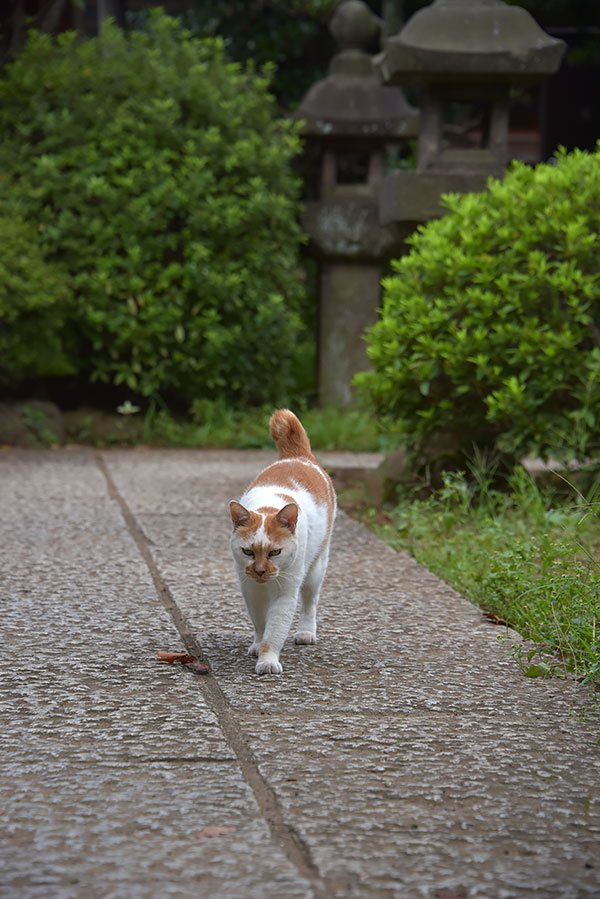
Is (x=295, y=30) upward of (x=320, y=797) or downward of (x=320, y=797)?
upward

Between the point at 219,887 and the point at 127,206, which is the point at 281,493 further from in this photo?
the point at 127,206

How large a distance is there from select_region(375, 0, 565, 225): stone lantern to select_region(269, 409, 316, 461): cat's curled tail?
15.1ft

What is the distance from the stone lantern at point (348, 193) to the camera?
9.66m

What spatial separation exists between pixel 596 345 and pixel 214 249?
385 centimetres

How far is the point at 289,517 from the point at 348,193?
23.2ft

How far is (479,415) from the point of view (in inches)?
230

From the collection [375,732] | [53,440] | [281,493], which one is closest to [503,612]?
[281,493]

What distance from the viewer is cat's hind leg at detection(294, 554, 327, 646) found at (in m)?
3.51

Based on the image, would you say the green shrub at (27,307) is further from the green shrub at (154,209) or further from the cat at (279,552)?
the cat at (279,552)

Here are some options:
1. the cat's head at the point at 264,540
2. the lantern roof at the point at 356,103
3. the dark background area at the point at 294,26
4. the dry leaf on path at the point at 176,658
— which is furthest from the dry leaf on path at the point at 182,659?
the dark background area at the point at 294,26

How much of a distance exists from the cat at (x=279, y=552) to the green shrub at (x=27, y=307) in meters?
4.56

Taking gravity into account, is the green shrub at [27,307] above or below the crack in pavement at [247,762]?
below

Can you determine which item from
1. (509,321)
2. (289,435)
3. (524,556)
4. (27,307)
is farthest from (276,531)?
(27,307)

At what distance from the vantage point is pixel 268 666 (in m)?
3.13
